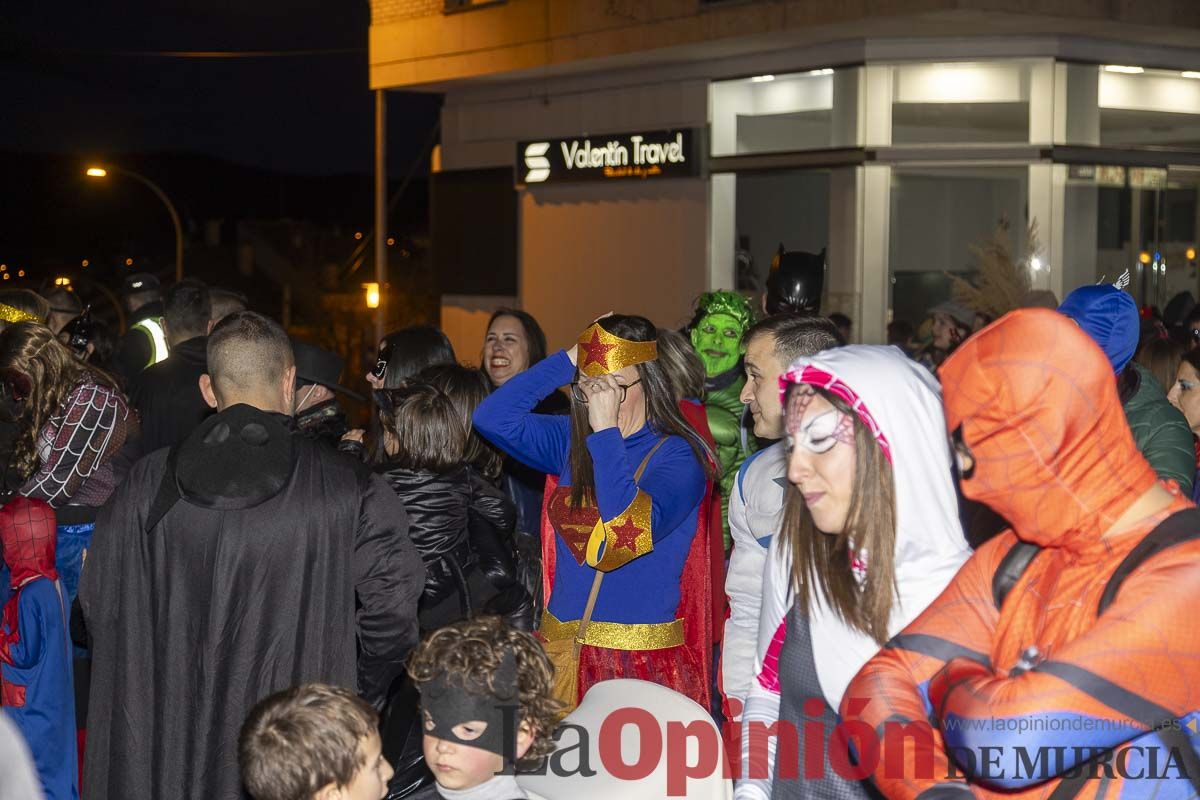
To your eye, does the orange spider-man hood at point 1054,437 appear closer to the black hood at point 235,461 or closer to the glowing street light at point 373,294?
the black hood at point 235,461

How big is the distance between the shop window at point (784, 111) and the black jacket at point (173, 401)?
11.1 meters

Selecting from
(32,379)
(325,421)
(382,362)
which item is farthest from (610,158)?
(32,379)

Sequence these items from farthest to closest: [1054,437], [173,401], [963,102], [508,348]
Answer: [963,102], [508,348], [173,401], [1054,437]

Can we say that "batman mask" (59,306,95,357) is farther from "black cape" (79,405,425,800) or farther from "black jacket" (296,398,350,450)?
"black cape" (79,405,425,800)

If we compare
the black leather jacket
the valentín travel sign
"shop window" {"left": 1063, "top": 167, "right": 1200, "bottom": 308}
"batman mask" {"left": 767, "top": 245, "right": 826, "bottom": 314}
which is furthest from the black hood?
the valentín travel sign

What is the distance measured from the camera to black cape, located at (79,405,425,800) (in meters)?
3.66

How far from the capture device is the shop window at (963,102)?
15.6m

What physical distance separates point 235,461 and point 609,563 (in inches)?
47.6

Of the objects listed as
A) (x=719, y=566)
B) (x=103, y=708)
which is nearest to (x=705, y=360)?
(x=719, y=566)

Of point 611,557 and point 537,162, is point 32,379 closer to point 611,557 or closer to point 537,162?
point 611,557

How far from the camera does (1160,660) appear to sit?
1788mm

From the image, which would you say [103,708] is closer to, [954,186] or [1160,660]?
[1160,660]

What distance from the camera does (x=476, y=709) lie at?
2.74 metres

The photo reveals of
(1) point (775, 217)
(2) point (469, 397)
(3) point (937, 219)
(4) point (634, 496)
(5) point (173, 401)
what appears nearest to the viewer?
(4) point (634, 496)
